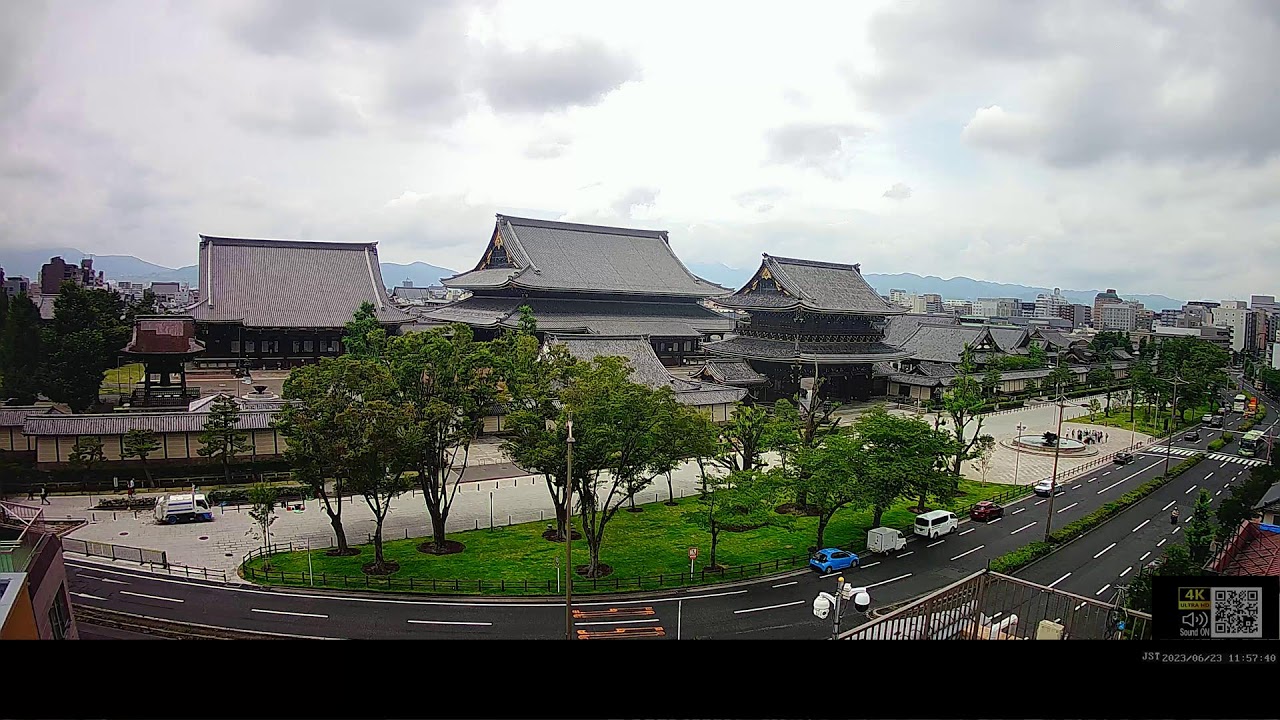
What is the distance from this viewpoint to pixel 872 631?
11.5 feet

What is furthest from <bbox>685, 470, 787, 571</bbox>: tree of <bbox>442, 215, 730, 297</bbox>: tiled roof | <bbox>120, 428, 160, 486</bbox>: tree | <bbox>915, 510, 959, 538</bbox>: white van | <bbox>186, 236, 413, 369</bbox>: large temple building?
<bbox>186, 236, 413, 369</bbox>: large temple building

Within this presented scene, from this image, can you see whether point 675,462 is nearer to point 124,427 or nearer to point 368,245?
point 124,427

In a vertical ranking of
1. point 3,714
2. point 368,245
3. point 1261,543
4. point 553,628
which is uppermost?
point 368,245

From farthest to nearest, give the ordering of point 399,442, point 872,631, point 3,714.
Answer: point 399,442 → point 872,631 → point 3,714

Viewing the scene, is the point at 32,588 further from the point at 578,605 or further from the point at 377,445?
the point at 578,605

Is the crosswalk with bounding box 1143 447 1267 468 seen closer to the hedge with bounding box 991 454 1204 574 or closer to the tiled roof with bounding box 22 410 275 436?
the hedge with bounding box 991 454 1204 574

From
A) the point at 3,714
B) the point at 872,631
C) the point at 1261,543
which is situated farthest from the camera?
the point at 1261,543

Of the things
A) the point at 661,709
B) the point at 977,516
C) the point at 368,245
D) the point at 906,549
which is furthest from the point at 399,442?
the point at 368,245

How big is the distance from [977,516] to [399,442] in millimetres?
10652

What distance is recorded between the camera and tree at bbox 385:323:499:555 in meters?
10.6

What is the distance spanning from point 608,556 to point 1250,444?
19210mm

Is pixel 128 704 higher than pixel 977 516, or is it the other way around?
pixel 128 704

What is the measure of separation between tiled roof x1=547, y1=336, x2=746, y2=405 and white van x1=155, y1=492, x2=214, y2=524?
33.2 feet

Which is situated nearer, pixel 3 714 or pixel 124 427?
pixel 3 714
